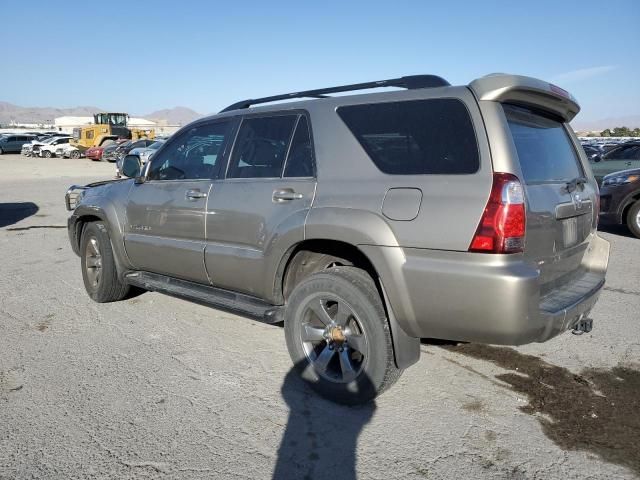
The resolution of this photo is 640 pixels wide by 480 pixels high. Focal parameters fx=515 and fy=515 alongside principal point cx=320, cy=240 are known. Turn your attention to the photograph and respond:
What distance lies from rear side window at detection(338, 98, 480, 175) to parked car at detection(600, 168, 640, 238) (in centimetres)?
723

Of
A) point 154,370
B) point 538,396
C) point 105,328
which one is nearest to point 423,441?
point 538,396

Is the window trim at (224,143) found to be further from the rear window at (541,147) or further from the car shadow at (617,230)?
the car shadow at (617,230)

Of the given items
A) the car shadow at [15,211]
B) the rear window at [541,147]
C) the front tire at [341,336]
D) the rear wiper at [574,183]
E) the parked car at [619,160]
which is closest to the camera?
the rear window at [541,147]

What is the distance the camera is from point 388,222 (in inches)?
115

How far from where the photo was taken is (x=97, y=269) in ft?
17.3

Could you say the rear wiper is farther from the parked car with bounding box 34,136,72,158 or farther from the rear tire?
the parked car with bounding box 34,136,72,158

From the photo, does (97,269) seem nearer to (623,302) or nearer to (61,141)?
(623,302)

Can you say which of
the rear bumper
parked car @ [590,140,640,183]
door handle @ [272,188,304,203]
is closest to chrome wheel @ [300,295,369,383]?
the rear bumper

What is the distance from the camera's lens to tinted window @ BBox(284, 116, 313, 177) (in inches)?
136

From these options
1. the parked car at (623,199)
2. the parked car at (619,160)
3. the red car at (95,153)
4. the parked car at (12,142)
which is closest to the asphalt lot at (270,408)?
the parked car at (623,199)

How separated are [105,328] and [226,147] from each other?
199 cm

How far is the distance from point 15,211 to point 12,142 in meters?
39.2

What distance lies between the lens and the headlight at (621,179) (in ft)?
28.4

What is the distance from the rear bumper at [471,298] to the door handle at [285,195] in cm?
66
